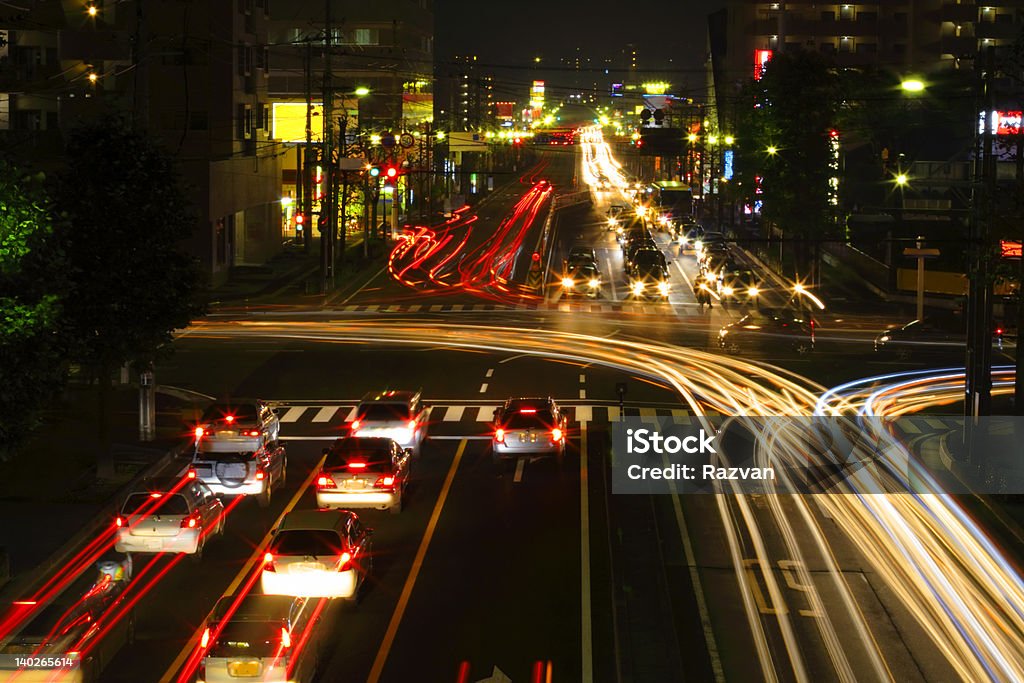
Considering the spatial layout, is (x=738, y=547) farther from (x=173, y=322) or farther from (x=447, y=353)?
(x=447, y=353)

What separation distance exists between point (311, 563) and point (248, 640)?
4396 millimetres

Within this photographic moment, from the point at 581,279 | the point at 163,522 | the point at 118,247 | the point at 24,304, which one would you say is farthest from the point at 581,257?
the point at 24,304

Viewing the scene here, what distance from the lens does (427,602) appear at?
835 inches

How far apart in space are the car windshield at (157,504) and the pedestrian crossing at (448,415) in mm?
11756

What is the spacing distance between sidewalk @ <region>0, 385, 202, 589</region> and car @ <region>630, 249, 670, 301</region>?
3288 cm

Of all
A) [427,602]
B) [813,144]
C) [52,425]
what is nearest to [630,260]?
[813,144]

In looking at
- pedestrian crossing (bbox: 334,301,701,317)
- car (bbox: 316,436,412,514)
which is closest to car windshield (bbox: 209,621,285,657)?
car (bbox: 316,436,412,514)

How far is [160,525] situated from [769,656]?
1031cm

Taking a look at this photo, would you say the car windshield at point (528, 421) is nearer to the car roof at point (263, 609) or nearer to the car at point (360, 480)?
the car at point (360, 480)

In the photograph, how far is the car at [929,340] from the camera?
50.3 meters

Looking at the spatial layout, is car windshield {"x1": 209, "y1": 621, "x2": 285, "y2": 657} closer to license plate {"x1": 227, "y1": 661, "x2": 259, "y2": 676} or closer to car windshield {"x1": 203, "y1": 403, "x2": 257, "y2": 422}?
license plate {"x1": 227, "y1": 661, "x2": 259, "y2": 676}

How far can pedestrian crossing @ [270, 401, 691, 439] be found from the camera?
36344 mm

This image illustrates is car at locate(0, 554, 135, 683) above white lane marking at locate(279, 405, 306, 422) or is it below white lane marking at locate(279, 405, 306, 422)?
above

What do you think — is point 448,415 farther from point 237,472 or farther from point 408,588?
point 408,588
